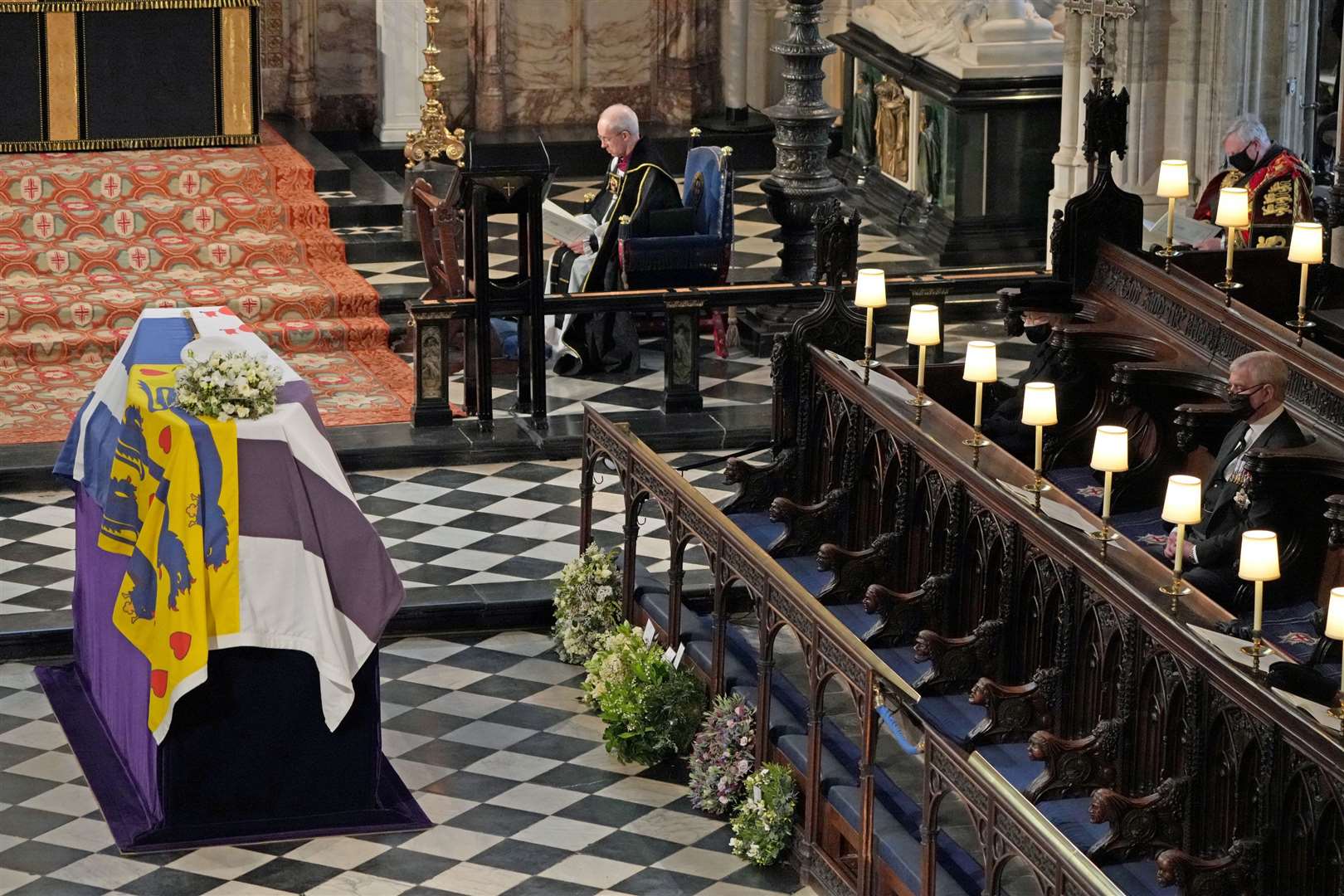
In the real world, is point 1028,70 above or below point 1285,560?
above

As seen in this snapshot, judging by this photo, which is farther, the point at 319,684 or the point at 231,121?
the point at 231,121

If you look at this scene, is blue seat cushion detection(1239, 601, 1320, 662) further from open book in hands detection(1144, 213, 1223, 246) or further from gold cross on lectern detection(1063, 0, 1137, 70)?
open book in hands detection(1144, 213, 1223, 246)

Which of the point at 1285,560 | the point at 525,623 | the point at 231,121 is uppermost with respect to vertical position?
the point at 231,121

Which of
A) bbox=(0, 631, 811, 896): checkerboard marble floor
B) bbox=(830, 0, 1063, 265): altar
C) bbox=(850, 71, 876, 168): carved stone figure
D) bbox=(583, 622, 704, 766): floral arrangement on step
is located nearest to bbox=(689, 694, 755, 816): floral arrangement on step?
bbox=(0, 631, 811, 896): checkerboard marble floor

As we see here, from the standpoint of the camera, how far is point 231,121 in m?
16.5

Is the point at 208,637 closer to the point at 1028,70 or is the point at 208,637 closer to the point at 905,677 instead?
the point at 905,677

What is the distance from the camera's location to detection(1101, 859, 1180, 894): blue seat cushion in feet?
21.4

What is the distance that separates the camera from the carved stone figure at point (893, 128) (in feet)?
55.9

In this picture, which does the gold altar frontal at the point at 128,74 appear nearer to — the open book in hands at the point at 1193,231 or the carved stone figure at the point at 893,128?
the carved stone figure at the point at 893,128

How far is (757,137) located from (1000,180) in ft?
11.9

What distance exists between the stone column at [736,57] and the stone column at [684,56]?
19 cm

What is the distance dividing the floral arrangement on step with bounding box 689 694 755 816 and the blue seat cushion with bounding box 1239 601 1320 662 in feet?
5.52

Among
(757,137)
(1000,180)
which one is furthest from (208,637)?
(757,137)

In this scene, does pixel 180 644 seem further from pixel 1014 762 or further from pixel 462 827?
pixel 1014 762
